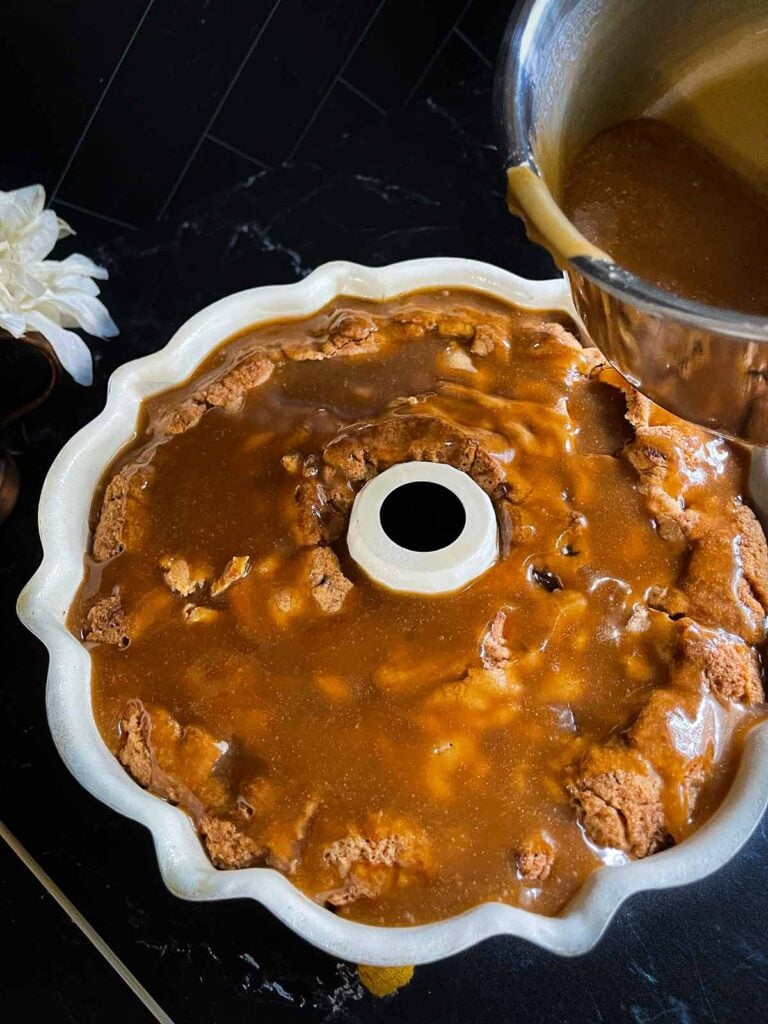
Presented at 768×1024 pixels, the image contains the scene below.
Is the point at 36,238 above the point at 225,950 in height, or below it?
above

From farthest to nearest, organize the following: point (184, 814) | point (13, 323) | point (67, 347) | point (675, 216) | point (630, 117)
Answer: point (67, 347) < point (13, 323) < point (184, 814) < point (630, 117) < point (675, 216)

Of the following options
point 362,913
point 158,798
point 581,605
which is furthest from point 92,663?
point 581,605

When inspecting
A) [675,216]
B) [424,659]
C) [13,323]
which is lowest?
[424,659]

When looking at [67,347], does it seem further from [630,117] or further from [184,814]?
[630,117]

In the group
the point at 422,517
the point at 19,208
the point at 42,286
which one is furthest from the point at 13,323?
the point at 422,517

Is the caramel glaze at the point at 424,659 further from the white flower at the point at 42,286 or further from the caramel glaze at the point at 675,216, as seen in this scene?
the caramel glaze at the point at 675,216

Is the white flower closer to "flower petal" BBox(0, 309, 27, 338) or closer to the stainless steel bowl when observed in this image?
"flower petal" BBox(0, 309, 27, 338)

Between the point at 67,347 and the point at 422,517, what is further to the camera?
the point at 67,347
